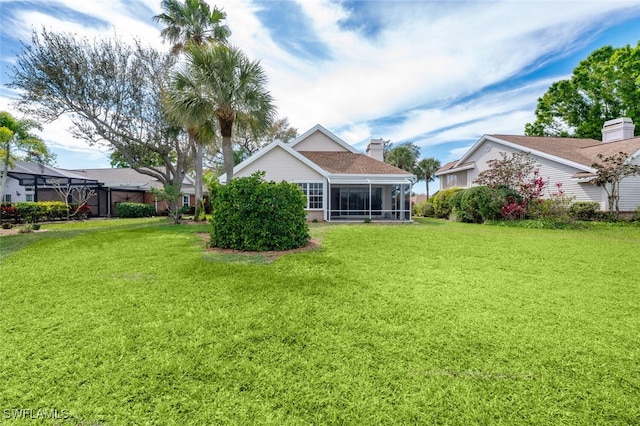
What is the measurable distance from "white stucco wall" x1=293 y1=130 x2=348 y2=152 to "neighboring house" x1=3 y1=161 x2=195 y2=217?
32.7 feet

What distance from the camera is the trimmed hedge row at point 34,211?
52.7ft

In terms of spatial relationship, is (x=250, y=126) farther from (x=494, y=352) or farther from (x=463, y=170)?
(x=463, y=170)

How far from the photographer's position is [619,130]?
21.9 metres

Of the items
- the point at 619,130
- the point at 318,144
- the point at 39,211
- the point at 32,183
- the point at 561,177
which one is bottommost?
the point at 39,211

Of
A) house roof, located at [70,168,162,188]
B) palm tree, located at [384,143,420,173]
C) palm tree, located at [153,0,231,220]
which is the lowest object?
house roof, located at [70,168,162,188]

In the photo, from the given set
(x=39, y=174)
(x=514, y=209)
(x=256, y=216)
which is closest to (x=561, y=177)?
(x=514, y=209)

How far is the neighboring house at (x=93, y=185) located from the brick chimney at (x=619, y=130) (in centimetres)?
3374

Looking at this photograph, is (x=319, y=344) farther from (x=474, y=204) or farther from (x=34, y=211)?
(x=34, y=211)

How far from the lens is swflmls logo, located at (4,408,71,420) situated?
90.5 inches

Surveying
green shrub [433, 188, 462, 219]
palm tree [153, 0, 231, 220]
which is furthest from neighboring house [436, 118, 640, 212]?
palm tree [153, 0, 231, 220]

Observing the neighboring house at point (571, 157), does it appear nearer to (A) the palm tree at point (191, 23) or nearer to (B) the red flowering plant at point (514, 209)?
(B) the red flowering plant at point (514, 209)

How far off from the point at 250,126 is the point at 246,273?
33.0 ft

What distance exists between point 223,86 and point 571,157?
2217 centimetres

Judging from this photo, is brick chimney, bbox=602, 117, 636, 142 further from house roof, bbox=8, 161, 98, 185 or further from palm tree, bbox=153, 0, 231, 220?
house roof, bbox=8, 161, 98, 185
